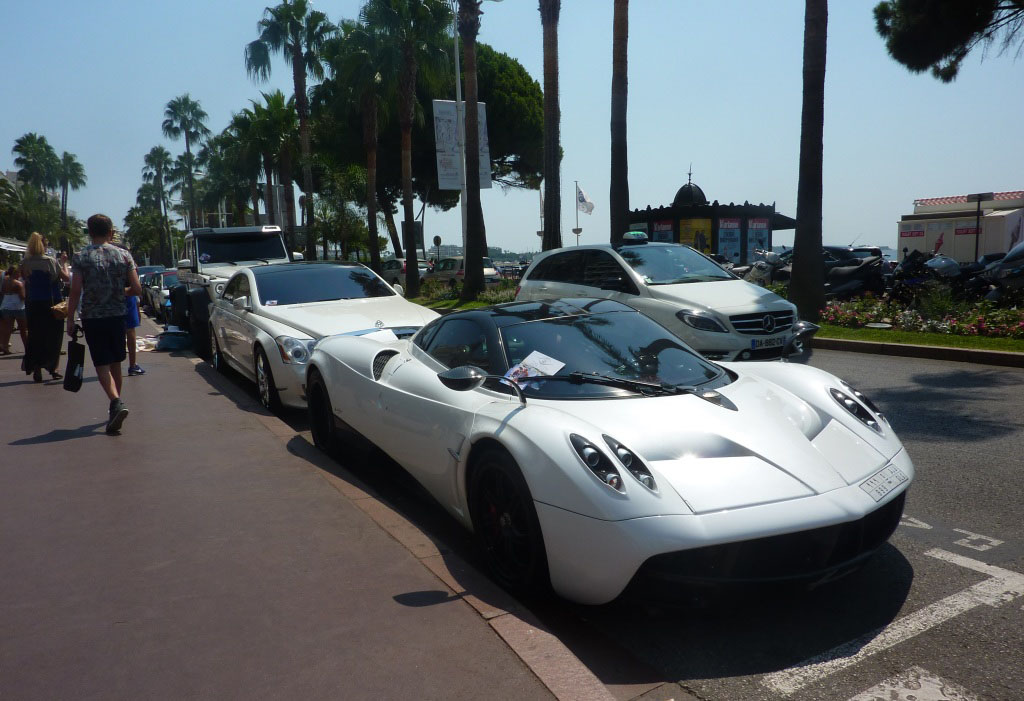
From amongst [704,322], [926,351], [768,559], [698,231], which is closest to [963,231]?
[698,231]

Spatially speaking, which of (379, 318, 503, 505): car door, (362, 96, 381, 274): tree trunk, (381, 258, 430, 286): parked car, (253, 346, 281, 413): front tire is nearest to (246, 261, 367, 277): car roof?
(253, 346, 281, 413): front tire

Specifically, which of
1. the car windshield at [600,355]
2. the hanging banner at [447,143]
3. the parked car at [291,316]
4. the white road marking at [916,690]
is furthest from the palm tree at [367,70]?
the white road marking at [916,690]

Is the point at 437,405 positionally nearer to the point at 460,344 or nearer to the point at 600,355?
the point at 460,344

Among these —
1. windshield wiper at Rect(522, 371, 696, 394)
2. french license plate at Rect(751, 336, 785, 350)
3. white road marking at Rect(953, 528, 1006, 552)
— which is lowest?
white road marking at Rect(953, 528, 1006, 552)

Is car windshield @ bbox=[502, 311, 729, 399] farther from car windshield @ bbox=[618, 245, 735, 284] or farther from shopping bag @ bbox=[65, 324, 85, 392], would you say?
car windshield @ bbox=[618, 245, 735, 284]

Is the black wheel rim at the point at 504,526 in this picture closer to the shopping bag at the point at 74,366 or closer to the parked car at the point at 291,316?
the parked car at the point at 291,316

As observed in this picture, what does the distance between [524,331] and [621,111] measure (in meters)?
14.5

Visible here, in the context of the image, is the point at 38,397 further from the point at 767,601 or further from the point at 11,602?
the point at 767,601

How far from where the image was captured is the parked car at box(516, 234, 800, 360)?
30.2 ft

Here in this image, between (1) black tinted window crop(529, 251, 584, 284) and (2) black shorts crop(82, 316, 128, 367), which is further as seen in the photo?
(1) black tinted window crop(529, 251, 584, 284)

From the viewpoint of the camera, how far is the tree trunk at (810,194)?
1370 centimetres

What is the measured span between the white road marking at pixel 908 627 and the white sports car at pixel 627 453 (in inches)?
11.1

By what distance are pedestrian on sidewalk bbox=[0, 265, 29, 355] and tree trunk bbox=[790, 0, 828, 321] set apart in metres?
12.4

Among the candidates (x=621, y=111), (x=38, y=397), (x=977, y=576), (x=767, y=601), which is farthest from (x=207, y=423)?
(x=621, y=111)
